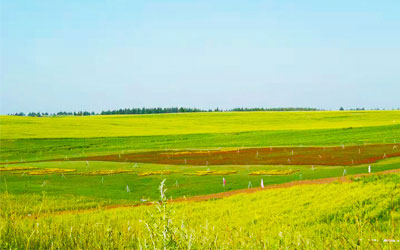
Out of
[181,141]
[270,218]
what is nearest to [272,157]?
[181,141]

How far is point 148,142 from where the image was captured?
7456 centimetres

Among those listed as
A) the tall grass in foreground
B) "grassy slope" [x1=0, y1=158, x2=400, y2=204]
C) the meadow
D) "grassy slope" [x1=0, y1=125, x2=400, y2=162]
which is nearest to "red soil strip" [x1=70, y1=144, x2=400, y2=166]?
the meadow

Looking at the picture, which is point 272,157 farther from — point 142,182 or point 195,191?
point 195,191

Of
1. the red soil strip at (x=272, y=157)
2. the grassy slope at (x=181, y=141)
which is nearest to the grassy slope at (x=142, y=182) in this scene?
the red soil strip at (x=272, y=157)

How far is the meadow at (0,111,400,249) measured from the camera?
6.40 meters

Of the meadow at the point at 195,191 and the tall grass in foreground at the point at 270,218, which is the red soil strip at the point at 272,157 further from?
the tall grass in foreground at the point at 270,218

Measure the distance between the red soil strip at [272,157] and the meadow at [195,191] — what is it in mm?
121

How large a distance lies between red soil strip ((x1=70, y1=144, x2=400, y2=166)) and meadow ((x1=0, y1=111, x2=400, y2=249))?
0.40 feet

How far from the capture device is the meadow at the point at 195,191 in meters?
6.40

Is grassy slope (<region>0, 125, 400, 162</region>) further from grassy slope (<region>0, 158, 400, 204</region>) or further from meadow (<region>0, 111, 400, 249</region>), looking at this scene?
grassy slope (<region>0, 158, 400, 204</region>)

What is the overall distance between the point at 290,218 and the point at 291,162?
28.8m

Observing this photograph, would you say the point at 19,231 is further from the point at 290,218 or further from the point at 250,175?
the point at 250,175

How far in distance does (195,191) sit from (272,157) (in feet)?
69.7

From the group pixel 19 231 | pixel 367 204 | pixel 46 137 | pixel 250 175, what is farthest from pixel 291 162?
pixel 46 137
